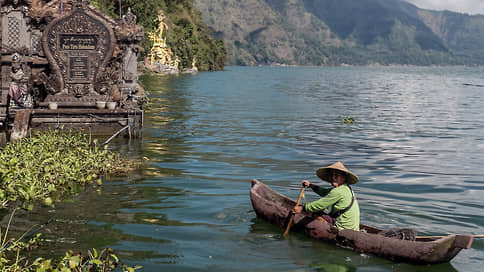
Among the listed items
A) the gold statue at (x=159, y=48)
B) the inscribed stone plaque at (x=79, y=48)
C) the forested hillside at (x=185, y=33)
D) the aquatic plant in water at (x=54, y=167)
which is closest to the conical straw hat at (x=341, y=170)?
the aquatic plant in water at (x=54, y=167)

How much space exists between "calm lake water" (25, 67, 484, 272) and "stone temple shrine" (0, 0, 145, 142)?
2.03 metres

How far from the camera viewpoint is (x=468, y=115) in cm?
3906

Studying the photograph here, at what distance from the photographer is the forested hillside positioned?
297 feet

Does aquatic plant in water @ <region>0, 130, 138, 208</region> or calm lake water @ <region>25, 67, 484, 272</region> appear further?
aquatic plant in water @ <region>0, 130, 138, 208</region>

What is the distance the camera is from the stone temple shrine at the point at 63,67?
2184 cm

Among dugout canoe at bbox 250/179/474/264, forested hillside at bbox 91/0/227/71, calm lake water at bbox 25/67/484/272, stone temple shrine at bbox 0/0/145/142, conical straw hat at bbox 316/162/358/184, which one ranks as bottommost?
calm lake water at bbox 25/67/484/272

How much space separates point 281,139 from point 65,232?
51.2 ft

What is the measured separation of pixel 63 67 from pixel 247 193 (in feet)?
40.5

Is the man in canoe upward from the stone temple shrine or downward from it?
downward

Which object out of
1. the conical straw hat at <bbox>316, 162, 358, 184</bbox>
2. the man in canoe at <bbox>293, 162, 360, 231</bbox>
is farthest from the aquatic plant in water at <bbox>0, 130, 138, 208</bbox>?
the man in canoe at <bbox>293, 162, 360, 231</bbox>

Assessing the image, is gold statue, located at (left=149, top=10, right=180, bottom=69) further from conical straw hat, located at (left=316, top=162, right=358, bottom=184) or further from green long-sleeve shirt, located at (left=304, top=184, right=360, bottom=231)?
green long-sleeve shirt, located at (left=304, top=184, right=360, bottom=231)

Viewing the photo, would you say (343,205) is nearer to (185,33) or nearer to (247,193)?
(247,193)

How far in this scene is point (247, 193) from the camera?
14.8 meters

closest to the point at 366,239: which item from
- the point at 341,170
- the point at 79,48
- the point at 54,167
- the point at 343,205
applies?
the point at 343,205
